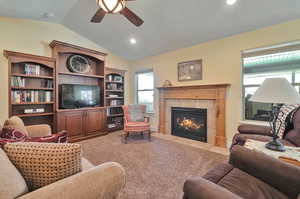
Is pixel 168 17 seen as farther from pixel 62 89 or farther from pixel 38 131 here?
pixel 38 131

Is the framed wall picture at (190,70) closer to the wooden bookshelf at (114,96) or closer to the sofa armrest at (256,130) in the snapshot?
the sofa armrest at (256,130)

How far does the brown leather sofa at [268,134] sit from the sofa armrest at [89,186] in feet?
6.25

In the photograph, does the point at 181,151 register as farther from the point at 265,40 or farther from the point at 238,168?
the point at 265,40

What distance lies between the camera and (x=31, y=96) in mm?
3172

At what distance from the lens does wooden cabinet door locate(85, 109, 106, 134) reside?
12.6 ft

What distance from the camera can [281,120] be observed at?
2145 millimetres

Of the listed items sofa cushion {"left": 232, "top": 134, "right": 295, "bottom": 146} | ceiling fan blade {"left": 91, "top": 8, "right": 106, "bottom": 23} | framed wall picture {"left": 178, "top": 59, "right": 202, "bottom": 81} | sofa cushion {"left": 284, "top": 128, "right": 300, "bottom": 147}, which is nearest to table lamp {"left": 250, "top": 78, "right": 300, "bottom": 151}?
sofa cushion {"left": 232, "top": 134, "right": 295, "bottom": 146}

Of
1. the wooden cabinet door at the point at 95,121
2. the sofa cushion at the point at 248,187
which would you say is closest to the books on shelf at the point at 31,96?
the wooden cabinet door at the point at 95,121

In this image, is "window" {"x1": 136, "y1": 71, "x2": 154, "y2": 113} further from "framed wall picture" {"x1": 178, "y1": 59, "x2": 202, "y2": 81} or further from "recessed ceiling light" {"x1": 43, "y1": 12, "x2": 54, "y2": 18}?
"recessed ceiling light" {"x1": 43, "y1": 12, "x2": 54, "y2": 18}

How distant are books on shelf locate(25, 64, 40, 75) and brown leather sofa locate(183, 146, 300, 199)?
376cm

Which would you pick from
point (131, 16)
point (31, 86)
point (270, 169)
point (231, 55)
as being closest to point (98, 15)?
point (131, 16)

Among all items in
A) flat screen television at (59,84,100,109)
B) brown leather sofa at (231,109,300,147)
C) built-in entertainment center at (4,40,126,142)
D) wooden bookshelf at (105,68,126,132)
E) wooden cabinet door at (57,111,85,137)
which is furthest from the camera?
wooden bookshelf at (105,68,126,132)

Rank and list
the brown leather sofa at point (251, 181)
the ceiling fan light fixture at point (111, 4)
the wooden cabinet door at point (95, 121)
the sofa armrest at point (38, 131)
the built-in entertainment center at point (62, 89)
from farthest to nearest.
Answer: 1. the wooden cabinet door at point (95, 121)
2. the built-in entertainment center at point (62, 89)
3. the sofa armrest at point (38, 131)
4. the ceiling fan light fixture at point (111, 4)
5. the brown leather sofa at point (251, 181)

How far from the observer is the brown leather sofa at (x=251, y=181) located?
91 cm
